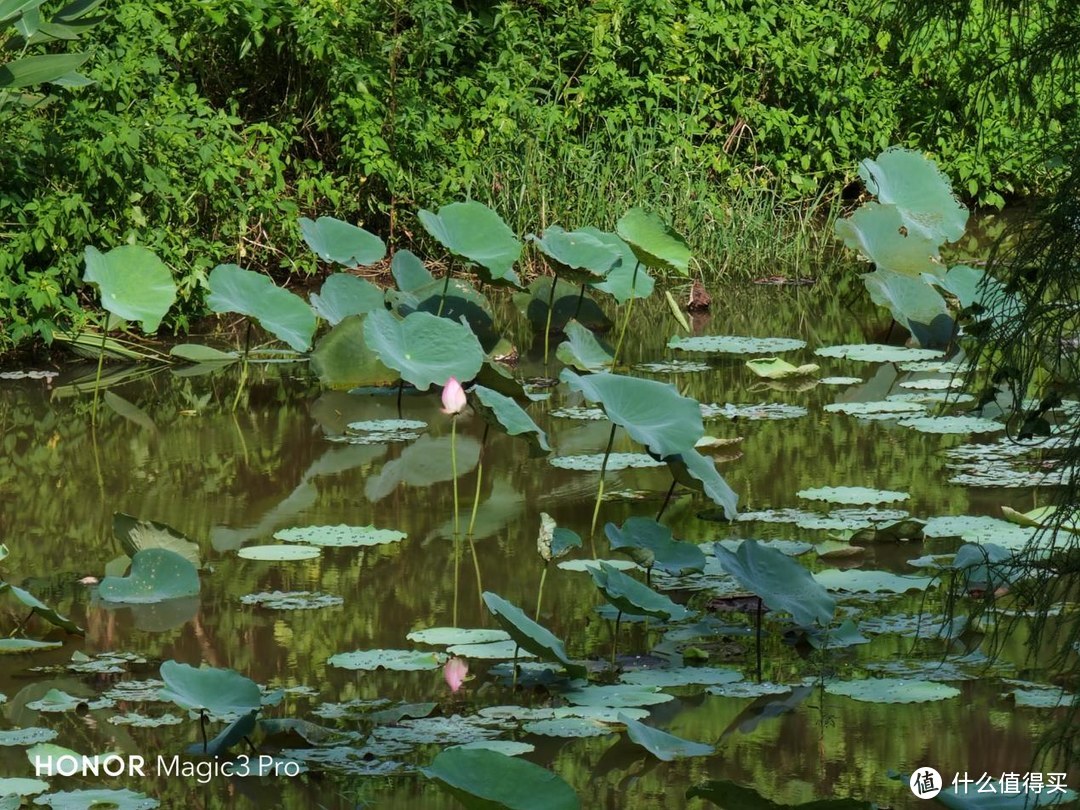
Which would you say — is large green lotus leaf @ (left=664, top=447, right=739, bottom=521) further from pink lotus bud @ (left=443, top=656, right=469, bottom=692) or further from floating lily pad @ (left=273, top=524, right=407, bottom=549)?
pink lotus bud @ (left=443, top=656, right=469, bottom=692)

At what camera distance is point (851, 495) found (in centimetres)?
430

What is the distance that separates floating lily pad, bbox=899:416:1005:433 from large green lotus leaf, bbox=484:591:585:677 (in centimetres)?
230

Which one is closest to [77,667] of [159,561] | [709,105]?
[159,561]

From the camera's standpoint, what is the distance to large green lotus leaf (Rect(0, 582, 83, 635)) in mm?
3266

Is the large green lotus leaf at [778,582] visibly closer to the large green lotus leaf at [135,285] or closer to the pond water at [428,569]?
the pond water at [428,569]

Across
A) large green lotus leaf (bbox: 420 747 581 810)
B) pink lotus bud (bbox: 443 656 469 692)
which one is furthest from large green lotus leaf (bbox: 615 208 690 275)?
large green lotus leaf (bbox: 420 747 581 810)

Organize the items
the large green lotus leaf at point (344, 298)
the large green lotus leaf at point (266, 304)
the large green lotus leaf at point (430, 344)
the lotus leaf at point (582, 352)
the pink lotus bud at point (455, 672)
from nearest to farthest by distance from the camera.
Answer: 1. the pink lotus bud at point (455, 672)
2. the large green lotus leaf at point (430, 344)
3. the large green lotus leaf at point (266, 304)
4. the large green lotus leaf at point (344, 298)
5. the lotus leaf at point (582, 352)

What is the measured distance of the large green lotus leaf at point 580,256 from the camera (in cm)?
550

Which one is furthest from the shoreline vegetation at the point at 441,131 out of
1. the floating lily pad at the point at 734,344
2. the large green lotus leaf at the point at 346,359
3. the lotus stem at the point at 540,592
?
the lotus stem at the point at 540,592

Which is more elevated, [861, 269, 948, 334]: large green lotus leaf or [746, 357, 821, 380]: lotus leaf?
[861, 269, 948, 334]: large green lotus leaf

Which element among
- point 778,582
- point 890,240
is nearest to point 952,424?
point 890,240

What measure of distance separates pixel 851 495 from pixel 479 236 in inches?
74.3

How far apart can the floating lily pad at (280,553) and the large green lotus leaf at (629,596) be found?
91 centimetres

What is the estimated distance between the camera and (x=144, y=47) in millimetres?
6859
